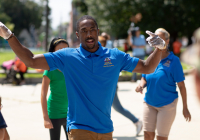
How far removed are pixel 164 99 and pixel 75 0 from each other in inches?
1786

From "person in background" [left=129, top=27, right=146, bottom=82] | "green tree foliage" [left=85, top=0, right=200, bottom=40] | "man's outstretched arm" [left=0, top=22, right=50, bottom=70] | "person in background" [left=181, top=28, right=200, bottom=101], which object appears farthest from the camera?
"green tree foliage" [left=85, top=0, right=200, bottom=40]

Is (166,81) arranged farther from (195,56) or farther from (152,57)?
(195,56)

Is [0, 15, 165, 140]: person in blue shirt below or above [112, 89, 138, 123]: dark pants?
above

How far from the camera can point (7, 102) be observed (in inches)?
320

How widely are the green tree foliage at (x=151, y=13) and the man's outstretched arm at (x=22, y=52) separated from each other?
76.3ft

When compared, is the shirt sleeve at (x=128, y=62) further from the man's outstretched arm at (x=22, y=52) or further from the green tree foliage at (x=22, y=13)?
the green tree foliage at (x=22, y=13)

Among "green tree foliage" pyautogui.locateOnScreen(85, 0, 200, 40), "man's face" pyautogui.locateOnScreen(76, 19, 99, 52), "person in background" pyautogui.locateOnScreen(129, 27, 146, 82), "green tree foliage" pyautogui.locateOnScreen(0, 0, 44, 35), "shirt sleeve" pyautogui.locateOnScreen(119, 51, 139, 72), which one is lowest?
"shirt sleeve" pyautogui.locateOnScreen(119, 51, 139, 72)

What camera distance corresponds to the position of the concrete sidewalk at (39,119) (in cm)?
524

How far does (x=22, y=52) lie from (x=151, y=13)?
25.5 meters

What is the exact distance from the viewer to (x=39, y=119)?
6363 mm

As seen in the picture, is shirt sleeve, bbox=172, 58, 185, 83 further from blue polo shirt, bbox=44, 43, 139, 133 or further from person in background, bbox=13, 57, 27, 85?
person in background, bbox=13, 57, 27, 85

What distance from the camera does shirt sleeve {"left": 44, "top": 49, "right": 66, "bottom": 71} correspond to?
248cm

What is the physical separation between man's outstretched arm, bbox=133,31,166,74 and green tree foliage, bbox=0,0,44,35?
229 feet

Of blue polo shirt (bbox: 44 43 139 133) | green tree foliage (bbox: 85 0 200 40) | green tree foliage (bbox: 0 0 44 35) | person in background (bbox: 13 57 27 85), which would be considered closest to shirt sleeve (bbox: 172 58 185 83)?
blue polo shirt (bbox: 44 43 139 133)
